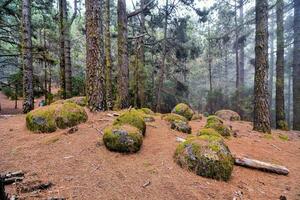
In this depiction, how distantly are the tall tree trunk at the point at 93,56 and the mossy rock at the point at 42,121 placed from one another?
1521mm

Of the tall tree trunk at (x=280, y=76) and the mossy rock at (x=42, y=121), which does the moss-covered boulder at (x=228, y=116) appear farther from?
the mossy rock at (x=42, y=121)

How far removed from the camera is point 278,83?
1195 cm

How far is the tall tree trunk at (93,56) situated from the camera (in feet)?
25.2

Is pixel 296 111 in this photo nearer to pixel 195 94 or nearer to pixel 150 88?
pixel 150 88

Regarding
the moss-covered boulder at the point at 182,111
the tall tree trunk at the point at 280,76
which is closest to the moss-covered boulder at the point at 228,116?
the tall tree trunk at the point at 280,76

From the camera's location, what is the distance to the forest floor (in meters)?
3.85

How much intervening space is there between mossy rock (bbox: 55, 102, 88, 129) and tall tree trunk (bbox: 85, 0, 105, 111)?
1.03 m

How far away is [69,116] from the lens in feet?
21.5

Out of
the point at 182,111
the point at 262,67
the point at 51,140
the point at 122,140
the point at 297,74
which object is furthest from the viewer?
the point at 297,74

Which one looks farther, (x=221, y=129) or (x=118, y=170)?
(x=221, y=129)

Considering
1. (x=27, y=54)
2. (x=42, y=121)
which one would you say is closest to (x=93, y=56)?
(x=42, y=121)

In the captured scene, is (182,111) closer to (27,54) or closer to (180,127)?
(180,127)

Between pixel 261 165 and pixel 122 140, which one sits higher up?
pixel 122 140

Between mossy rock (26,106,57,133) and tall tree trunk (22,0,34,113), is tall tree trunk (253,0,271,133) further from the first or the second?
tall tree trunk (22,0,34,113)
